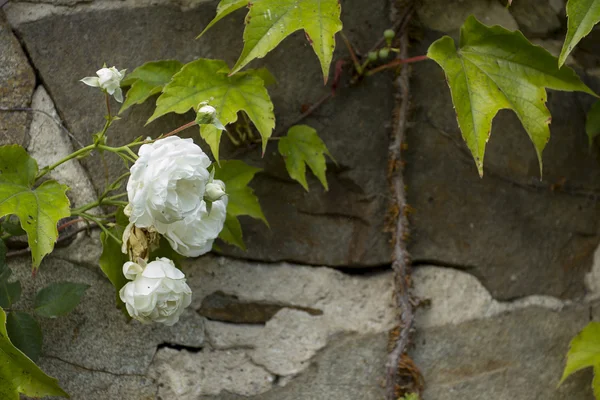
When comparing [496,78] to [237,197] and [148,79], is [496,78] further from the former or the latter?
[148,79]

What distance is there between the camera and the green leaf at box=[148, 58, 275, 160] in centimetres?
102

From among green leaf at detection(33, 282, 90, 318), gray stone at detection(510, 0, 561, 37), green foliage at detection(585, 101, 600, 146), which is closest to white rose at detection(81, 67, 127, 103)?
green leaf at detection(33, 282, 90, 318)

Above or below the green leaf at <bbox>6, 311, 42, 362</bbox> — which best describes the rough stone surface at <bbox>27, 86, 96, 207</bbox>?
above

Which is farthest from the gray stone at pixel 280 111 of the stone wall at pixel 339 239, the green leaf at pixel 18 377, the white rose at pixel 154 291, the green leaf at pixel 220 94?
the green leaf at pixel 18 377

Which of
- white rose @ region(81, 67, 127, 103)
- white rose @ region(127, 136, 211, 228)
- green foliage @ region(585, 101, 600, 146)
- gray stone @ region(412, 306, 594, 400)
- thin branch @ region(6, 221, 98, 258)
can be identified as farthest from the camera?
green foliage @ region(585, 101, 600, 146)

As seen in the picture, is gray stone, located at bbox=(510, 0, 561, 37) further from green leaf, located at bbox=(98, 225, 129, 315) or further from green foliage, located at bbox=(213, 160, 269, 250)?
green leaf, located at bbox=(98, 225, 129, 315)

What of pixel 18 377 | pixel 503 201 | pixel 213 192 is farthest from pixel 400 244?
pixel 18 377

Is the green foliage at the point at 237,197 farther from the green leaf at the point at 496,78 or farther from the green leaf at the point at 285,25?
the green leaf at the point at 496,78

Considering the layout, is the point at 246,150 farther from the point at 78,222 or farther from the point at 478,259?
the point at 478,259

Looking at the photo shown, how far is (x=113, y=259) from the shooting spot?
100cm

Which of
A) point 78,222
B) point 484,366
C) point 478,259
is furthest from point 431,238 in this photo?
point 78,222

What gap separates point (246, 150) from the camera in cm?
117

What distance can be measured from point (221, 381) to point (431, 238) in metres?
0.47

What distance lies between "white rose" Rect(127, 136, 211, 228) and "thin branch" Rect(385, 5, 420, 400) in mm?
463
